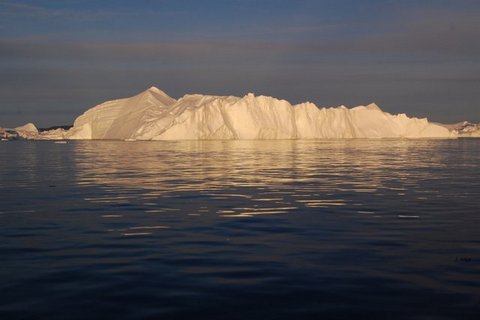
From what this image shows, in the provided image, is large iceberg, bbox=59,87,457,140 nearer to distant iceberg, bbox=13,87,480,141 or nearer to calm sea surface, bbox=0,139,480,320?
distant iceberg, bbox=13,87,480,141

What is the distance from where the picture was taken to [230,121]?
119438 mm

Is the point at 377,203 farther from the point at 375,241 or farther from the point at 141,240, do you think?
the point at 141,240

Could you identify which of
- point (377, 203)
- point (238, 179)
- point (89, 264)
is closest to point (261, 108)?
point (238, 179)

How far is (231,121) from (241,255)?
110 metres

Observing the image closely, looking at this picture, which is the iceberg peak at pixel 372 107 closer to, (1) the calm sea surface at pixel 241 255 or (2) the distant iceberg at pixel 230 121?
(2) the distant iceberg at pixel 230 121

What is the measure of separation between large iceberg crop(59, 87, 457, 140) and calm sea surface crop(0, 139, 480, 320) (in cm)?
9856

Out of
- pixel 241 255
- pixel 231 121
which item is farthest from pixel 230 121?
pixel 241 255

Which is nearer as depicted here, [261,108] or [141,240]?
[141,240]

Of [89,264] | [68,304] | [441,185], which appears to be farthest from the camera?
[441,185]

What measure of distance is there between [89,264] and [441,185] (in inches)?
643

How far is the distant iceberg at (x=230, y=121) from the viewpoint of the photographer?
118 metres

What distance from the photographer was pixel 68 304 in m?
7.17

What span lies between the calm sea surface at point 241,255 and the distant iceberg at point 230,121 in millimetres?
98657

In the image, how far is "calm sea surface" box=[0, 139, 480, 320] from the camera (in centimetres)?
712
